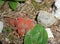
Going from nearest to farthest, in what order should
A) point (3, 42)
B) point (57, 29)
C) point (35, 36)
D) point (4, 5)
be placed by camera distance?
1. point (35, 36)
2. point (3, 42)
3. point (57, 29)
4. point (4, 5)

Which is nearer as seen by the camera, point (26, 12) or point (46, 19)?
point (46, 19)

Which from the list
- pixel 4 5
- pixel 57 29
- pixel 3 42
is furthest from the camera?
pixel 4 5

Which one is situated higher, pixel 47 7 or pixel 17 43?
pixel 47 7

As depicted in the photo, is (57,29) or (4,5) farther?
(4,5)

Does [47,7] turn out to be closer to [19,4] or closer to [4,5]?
[19,4]

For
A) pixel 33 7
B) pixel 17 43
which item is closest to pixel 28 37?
pixel 17 43

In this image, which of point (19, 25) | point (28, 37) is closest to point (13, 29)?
point (19, 25)
